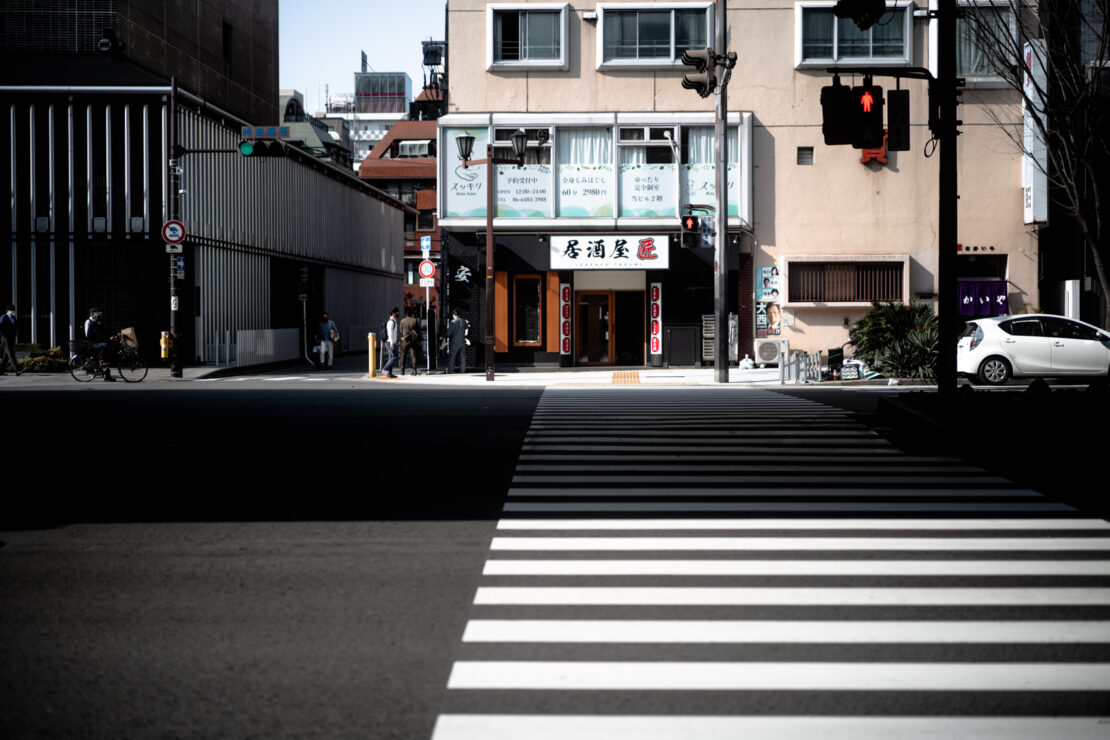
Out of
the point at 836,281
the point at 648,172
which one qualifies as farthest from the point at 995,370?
the point at 648,172

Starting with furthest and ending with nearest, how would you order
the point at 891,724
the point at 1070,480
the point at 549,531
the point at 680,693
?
the point at 1070,480 < the point at 549,531 < the point at 680,693 < the point at 891,724

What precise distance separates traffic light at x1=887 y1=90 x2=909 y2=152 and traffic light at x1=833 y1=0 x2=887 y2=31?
4.30 ft

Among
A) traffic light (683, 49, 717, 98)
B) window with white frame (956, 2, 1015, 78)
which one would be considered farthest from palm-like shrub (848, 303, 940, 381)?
traffic light (683, 49, 717, 98)

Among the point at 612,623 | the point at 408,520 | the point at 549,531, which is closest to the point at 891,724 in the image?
the point at 612,623

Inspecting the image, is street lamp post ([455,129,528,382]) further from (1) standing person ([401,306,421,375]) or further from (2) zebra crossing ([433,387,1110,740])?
(2) zebra crossing ([433,387,1110,740])

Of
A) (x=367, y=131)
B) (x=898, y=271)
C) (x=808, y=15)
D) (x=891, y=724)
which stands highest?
(x=367, y=131)

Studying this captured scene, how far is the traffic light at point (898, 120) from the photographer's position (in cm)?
1382

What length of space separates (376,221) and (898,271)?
3103 cm

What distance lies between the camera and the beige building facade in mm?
33344

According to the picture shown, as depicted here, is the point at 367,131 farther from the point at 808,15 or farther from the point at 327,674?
the point at 327,674

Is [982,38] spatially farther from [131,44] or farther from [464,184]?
[131,44]

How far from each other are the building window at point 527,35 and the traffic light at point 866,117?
2086 centimetres

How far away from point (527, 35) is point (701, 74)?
1112cm

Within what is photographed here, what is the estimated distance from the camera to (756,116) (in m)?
33.7
